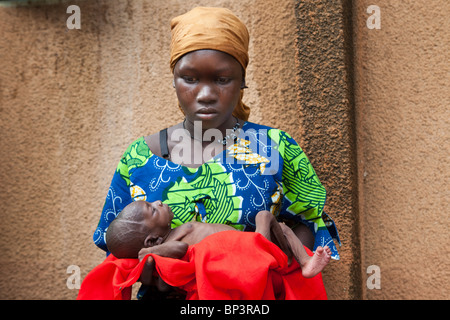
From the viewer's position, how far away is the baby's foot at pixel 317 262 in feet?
5.93

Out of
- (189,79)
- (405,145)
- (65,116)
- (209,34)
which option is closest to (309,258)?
(189,79)

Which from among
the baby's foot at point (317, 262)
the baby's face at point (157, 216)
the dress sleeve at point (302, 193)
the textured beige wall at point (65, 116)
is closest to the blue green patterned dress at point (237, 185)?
the dress sleeve at point (302, 193)

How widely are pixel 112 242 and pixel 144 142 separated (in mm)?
533

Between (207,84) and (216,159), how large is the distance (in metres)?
0.31

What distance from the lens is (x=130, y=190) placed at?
2.24m

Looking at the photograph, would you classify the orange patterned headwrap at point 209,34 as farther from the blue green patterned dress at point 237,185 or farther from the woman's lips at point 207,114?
the blue green patterned dress at point 237,185

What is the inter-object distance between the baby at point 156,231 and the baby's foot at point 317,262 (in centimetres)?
8

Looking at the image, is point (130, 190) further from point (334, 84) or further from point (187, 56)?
point (334, 84)

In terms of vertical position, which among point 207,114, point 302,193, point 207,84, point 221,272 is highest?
point 207,84

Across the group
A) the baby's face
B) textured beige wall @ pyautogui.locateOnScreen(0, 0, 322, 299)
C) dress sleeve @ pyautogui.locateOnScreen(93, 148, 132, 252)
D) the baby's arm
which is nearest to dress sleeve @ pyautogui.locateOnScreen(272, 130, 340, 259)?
the baby's arm

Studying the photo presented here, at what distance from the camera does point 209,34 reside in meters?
2.11

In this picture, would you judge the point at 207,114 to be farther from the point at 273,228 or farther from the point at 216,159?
the point at 273,228

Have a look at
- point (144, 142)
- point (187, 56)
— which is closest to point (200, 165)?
point (144, 142)

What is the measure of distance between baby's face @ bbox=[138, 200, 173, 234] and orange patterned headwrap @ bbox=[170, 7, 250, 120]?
62cm
